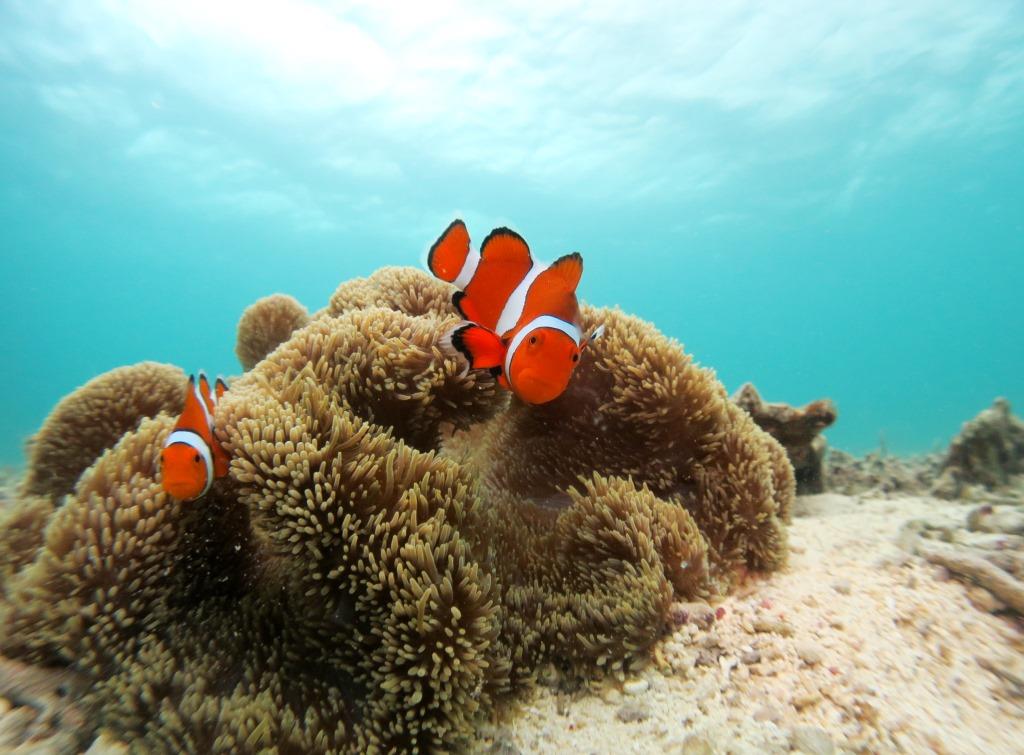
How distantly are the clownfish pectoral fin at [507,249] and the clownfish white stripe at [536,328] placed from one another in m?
0.35

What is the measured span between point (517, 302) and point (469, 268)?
0.89 ft

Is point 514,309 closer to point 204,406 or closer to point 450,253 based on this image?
point 450,253

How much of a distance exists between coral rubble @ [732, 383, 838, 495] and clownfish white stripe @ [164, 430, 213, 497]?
4.16 metres

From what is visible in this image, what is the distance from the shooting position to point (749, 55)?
22234 mm

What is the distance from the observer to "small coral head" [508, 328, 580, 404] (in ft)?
5.02

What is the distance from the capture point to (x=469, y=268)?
196cm

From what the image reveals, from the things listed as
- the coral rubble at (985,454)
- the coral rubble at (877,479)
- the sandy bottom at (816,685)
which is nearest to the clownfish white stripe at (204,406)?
the sandy bottom at (816,685)

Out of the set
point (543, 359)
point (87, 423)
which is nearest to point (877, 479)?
Answer: point (543, 359)

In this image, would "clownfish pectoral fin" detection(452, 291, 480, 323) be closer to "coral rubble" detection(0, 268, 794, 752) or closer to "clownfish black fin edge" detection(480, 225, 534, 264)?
"clownfish black fin edge" detection(480, 225, 534, 264)

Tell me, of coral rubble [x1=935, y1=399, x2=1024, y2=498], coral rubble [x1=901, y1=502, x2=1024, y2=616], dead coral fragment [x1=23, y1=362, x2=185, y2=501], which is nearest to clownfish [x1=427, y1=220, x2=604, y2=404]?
dead coral fragment [x1=23, y1=362, x2=185, y2=501]

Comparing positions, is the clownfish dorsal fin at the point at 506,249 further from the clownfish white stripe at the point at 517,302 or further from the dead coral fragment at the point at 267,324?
the dead coral fragment at the point at 267,324

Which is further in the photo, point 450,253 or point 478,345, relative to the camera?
point 450,253

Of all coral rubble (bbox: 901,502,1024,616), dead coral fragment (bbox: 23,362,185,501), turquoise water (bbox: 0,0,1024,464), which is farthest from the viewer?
turquoise water (bbox: 0,0,1024,464)

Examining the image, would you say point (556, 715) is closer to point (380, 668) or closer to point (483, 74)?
point (380, 668)
